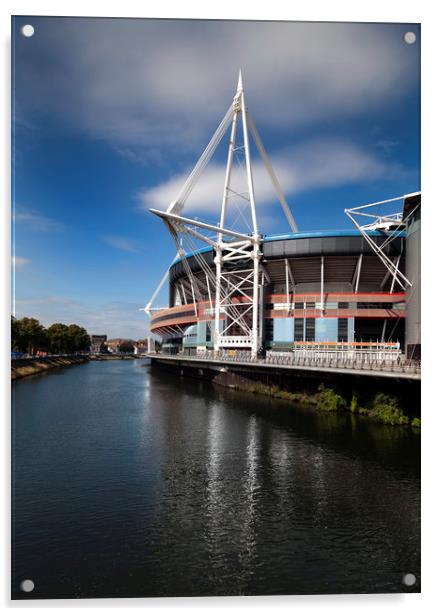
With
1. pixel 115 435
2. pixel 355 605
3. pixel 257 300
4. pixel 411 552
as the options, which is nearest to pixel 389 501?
Answer: pixel 411 552

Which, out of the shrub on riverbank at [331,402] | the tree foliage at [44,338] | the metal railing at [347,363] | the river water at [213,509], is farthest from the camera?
the tree foliage at [44,338]

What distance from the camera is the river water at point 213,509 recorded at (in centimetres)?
1202

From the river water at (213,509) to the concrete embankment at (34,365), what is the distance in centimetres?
4579

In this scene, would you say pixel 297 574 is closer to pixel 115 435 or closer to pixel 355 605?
pixel 355 605

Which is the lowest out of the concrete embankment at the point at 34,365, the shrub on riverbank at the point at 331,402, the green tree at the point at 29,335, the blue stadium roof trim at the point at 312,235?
the concrete embankment at the point at 34,365

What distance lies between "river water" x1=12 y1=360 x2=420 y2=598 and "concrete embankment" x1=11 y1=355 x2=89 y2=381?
45.8 meters

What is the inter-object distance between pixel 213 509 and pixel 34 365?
86.1 m

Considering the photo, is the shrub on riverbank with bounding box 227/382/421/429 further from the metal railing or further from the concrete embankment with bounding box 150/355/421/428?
the metal railing

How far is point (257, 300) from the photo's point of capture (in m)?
65.4

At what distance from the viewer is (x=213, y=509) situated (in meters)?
16.9

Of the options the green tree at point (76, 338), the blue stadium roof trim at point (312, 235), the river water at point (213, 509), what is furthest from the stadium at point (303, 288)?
the green tree at point (76, 338)

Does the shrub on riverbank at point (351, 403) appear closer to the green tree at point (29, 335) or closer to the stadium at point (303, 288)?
the stadium at point (303, 288)

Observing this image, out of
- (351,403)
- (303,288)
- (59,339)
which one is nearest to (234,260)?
(303,288)

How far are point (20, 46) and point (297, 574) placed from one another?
17372 mm
